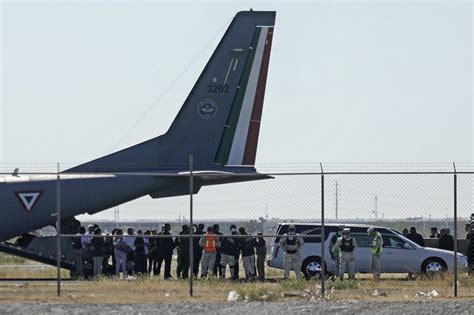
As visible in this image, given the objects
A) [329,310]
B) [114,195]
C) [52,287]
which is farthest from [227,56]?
[329,310]

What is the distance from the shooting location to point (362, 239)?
3200 centimetres

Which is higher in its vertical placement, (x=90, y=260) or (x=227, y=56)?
(x=227, y=56)

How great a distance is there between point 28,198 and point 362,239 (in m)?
8.59

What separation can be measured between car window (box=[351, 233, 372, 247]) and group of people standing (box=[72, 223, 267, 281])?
2473 mm

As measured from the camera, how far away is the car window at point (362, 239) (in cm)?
3190

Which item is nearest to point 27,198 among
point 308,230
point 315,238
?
point 308,230

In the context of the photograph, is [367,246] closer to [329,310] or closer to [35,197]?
[35,197]

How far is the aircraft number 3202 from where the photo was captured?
35.7m

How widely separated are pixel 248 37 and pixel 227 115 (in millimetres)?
2356

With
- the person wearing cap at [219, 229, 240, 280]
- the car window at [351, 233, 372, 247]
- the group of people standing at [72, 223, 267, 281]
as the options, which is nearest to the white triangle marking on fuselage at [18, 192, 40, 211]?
the group of people standing at [72, 223, 267, 281]

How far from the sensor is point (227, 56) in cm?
3581

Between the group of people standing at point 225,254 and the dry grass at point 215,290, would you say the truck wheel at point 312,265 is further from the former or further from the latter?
the dry grass at point 215,290

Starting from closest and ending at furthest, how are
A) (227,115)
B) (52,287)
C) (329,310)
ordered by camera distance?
(329,310), (52,287), (227,115)

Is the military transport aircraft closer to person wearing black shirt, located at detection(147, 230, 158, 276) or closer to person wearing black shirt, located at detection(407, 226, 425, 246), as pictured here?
person wearing black shirt, located at detection(147, 230, 158, 276)
